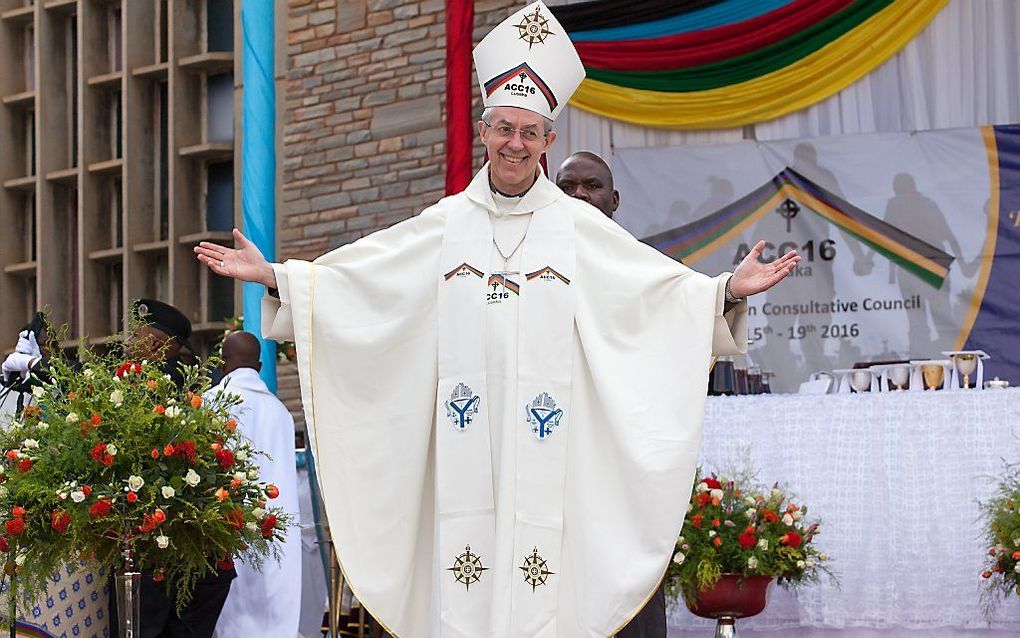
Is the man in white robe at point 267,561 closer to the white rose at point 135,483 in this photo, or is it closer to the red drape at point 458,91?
the white rose at point 135,483

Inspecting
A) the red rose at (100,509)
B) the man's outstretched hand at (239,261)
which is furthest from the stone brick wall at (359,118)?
the man's outstretched hand at (239,261)

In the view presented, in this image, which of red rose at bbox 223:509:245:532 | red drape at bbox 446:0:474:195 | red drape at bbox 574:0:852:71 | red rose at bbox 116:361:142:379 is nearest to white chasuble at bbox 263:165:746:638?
red rose at bbox 223:509:245:532

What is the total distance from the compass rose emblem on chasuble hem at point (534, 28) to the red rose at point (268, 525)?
1835 mm

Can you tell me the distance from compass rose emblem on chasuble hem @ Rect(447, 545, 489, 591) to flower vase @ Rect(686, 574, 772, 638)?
1937mm

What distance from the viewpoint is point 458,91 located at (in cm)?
1058

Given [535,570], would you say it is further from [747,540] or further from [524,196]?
[747,540]

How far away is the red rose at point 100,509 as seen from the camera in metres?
4.80

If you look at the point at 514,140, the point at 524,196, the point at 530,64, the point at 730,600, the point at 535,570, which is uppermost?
the point at 530,64

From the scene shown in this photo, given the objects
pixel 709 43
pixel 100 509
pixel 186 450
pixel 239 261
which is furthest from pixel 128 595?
pixel 709 43

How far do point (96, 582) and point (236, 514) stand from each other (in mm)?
860

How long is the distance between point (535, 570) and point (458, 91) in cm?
675

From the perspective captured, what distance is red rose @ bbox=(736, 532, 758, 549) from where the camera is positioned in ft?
19.3

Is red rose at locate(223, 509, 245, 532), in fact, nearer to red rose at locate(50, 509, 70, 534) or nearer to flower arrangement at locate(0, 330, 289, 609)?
flower arrangement at locate(0, 330, 289, 609)

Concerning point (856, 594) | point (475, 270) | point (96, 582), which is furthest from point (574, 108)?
point (475, 270)
